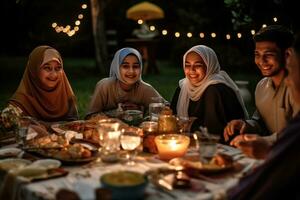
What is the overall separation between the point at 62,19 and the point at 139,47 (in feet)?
22.9

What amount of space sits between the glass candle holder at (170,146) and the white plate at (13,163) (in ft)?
3.06

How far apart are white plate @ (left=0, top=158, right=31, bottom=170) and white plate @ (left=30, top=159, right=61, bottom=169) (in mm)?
87

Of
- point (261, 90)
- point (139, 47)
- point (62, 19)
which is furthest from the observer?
point (62, 19)

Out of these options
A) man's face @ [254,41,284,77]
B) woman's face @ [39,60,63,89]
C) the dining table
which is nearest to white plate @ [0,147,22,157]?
the dining table

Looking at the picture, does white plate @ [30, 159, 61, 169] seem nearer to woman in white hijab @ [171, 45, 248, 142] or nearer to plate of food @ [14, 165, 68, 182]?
plate of food @ [14, 165, 68, 182]

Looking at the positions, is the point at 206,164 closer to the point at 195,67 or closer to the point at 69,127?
the point at 69,127

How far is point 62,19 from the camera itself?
21359 millimetres

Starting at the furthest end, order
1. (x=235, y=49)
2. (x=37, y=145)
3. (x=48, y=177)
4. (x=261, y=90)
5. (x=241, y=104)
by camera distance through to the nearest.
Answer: (x=235, y=49) → (x=241, y=104) → (x=261, y=90) → (x=37, y=145) → (x=48, y=177)

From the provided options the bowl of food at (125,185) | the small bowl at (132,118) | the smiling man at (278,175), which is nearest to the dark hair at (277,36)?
the small bowl at (132,118)

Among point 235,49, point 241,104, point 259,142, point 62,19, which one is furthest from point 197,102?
point 62,19

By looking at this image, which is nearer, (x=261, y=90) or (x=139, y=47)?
(x=261, y=90)

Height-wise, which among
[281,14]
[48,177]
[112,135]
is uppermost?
[281,14]

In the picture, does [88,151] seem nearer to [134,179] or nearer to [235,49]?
[134,179]

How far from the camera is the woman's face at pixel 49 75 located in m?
4.51
